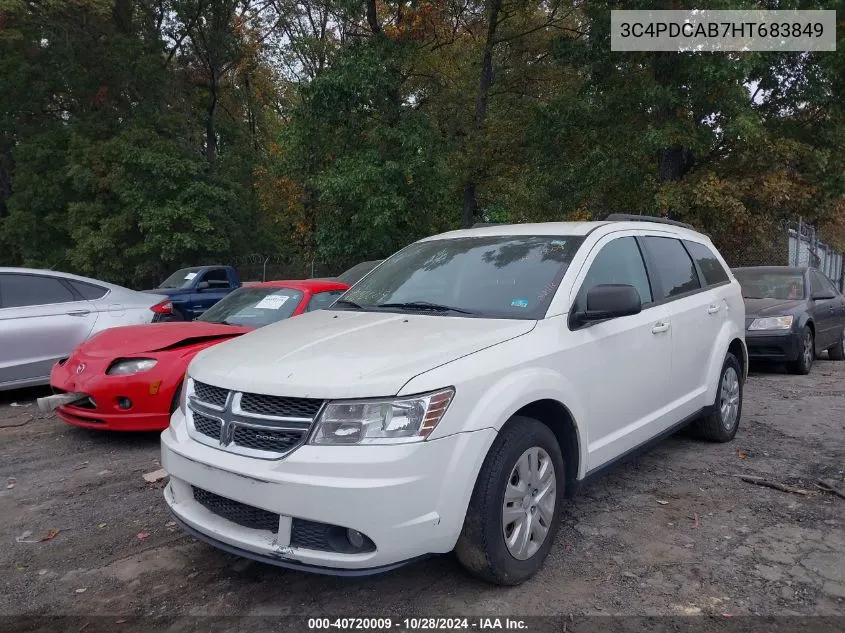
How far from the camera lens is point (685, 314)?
4.73 meters

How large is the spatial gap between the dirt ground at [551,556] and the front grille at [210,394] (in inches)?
35.5

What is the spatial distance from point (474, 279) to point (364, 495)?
5.72 ft

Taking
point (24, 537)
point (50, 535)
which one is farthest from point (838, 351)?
point (24, 537)

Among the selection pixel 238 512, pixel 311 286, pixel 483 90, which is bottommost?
pixel 238 512

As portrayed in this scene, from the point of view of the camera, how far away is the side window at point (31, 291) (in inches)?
283

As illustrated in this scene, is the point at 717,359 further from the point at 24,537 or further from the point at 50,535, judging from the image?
the point at 24,537

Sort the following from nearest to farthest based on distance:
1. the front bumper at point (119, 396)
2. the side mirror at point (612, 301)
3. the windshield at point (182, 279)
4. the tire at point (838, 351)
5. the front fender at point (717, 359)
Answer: the side mirror at point (612, 301)
the front fender at point (717, 359)
the front bumper at point (119, 396)
the tire at point (838, 351)
the windshield at point (182, 279)

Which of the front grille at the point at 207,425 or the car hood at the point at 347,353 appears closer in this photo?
the car hood at the point at 347,353

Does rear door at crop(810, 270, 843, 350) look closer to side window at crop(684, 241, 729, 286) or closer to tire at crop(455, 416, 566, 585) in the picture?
side window at crop(684, 241, 729, 286)

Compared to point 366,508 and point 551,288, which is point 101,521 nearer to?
point 366,508

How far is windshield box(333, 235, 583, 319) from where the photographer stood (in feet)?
12.2

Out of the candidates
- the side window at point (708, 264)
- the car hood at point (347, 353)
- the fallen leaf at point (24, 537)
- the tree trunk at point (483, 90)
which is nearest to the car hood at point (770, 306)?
the side window at point (708, 264)

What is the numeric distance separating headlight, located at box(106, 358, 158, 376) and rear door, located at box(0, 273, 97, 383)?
7.48 ft

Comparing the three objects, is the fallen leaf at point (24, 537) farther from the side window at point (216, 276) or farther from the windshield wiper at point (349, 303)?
the side window at point (216, 276)
